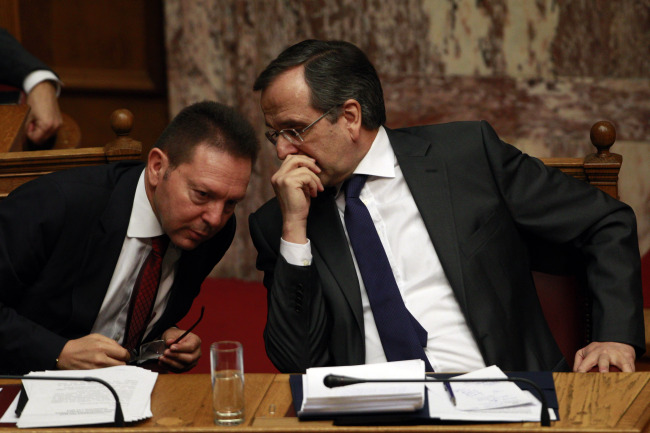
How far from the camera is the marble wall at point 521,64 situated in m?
3.82

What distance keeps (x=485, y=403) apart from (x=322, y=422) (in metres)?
0.26

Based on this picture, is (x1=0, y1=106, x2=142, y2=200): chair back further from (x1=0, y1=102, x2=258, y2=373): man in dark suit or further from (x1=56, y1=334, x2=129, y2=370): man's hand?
(x1=56, y1=334, x2=129, y2=370): man's hand

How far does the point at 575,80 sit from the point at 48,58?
2.62m

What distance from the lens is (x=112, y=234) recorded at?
81.5 inches

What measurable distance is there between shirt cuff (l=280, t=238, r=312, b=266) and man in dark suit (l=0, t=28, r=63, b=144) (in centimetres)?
136

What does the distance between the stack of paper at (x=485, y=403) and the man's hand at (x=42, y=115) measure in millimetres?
1999

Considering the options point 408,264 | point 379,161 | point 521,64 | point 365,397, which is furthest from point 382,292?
point 521,64

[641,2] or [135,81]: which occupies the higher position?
[641,2]

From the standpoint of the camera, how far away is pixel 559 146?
3855 millimetres

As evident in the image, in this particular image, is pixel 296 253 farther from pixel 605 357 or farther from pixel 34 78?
pixel 34 78

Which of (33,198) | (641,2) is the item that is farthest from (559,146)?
(33,198)

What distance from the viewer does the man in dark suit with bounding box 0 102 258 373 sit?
197cm

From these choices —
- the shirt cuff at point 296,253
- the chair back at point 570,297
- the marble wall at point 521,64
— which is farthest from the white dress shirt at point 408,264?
the marble wall at point 521,64

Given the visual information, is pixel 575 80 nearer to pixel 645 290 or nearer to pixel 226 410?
pixel 645 290
